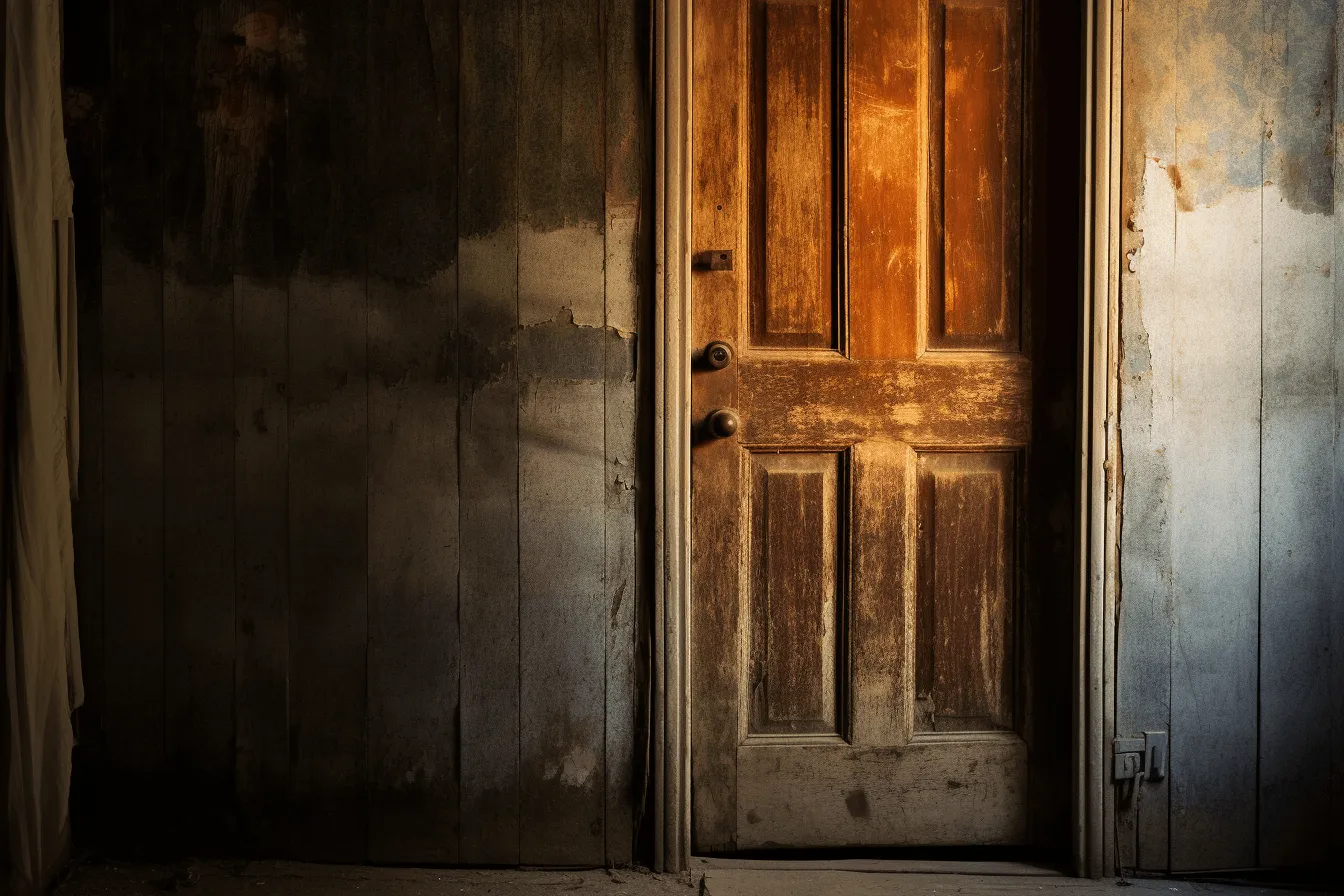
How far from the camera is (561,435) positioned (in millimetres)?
1961

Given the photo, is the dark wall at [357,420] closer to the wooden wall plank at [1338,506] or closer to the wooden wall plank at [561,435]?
the wooden wall plank at [561,435]

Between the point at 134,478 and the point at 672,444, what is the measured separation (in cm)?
115

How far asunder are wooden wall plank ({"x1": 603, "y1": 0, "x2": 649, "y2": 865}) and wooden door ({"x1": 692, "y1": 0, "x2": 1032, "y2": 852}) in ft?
0.50

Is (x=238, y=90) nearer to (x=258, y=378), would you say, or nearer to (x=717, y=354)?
(x=258, y=378)

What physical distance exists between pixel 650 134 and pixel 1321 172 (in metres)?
1.47

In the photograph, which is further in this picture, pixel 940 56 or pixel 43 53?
pixel 940 56

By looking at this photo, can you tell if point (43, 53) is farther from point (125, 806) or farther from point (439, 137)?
point (125, 806)

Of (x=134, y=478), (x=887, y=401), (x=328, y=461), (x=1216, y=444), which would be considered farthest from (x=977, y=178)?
(x=134, y=478)

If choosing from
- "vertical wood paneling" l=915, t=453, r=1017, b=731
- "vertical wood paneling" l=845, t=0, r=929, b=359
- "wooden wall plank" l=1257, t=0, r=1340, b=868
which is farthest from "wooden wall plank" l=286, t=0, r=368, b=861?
"wooden wall plank" l=1257, t=0, r=1340, b=868

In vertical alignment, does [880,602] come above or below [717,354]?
below

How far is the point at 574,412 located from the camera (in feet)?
6.43

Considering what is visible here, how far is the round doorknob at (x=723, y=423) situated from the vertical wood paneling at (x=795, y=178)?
19 centimetres

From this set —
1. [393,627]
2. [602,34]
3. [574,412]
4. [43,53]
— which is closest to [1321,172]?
[602,34]

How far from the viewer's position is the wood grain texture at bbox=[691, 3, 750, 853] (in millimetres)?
2023
